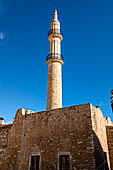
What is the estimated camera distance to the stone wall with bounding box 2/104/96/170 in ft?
35.6

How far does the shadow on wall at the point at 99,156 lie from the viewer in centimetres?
1059

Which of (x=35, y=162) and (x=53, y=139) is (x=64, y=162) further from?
(x=35, y=162)

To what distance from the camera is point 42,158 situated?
470 inches

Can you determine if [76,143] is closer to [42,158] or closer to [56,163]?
[56,163]

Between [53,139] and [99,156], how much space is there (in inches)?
119

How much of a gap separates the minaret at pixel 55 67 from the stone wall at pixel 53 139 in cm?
573

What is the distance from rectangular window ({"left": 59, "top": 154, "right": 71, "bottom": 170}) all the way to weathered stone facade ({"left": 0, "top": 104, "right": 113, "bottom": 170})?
25 centimetres

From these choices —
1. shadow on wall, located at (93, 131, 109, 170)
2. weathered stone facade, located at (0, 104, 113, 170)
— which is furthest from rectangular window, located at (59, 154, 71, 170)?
shadow on wall, located at (93, 131, 109, 170)

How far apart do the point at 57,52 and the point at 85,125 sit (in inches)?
506

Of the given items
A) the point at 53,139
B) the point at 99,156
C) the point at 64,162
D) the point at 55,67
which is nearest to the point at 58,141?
the point at 53,139

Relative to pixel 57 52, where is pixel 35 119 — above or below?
below

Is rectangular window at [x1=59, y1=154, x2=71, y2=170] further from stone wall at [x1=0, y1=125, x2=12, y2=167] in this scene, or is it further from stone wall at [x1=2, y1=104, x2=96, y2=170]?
stone wall at [x1=0, y1=125, x2=12, y2=167]

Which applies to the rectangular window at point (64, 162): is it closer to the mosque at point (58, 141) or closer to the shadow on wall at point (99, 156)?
the mosque at point (58, 141)

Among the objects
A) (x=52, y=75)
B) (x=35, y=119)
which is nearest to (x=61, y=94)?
(x=52, y=75)
